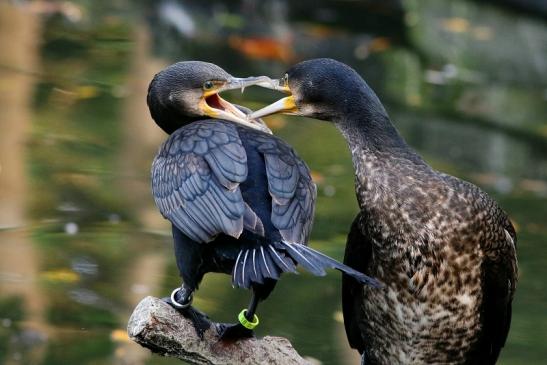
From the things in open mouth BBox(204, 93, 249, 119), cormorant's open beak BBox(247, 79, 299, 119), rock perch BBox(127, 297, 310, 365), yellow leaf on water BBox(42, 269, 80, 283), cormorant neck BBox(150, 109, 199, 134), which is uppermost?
cormorant's open beak BBox(247, 79, 299, 119)

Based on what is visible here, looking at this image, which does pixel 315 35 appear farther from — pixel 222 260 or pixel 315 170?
pixel 222 260

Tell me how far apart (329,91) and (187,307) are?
0.96m

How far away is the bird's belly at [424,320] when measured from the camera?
4.90m

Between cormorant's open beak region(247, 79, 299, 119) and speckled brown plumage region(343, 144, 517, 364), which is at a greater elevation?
cormorant's open beak region(247, 79, 299, 119)

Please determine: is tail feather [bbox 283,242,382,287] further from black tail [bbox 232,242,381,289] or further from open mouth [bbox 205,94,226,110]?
open mouth [bbox 205,94,226,110]

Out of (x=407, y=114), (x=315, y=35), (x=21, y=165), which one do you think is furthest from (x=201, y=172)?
(x=315, y=35)

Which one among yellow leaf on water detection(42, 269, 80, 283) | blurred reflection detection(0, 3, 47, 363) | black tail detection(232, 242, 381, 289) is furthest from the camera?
yellow leaf on water detection(42, 269, 80, 283)

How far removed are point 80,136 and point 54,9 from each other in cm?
362

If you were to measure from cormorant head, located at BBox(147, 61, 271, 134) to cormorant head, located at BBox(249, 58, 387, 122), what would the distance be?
0.66ft

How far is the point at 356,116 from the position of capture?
16.3 ft

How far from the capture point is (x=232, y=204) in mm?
4535

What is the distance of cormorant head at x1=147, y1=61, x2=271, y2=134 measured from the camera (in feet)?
16.9

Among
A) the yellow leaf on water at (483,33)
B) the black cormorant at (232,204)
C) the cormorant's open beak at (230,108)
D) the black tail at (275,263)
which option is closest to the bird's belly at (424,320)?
the black cormorant at (232,204)

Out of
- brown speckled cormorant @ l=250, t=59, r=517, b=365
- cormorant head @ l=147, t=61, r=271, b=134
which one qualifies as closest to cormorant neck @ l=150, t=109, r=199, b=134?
cormorant head @ l=147, t=61, r=271, b=134
